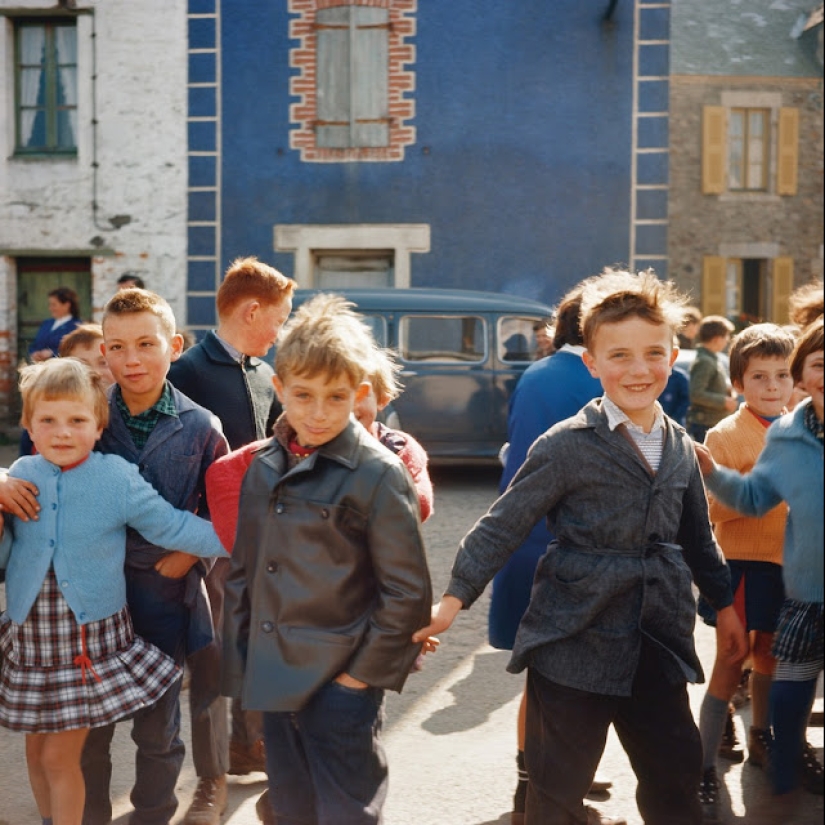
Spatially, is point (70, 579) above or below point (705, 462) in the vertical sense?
below

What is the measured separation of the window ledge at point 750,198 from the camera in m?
23.5

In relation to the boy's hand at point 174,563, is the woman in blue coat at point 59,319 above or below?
above

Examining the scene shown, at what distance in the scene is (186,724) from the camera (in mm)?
4309

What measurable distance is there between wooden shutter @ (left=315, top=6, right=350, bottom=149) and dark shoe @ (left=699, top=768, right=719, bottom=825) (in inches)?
466

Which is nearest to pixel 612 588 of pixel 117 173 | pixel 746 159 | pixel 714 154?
pixel 117 173

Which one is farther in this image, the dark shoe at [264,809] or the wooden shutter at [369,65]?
the wooden shutter at [369,65]

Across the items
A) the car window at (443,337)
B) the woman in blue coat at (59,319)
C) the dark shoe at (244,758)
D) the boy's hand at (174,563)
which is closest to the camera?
the boy's hand at (174,563)

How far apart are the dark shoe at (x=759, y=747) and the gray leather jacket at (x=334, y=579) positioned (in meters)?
1.84

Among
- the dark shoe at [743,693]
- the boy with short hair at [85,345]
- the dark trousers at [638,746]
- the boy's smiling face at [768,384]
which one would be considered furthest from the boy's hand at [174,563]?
the dark shoe at [743,693]

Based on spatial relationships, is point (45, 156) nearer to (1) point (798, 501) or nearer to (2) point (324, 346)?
(2) point (324, 346)

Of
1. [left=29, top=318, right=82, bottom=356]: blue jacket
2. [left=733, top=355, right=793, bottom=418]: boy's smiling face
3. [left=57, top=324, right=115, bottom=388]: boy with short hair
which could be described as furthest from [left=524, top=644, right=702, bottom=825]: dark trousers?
[left=29, top=318, right=82, bottom=356]: blue jacket

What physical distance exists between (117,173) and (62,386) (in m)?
12.3

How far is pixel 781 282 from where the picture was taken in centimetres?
2316

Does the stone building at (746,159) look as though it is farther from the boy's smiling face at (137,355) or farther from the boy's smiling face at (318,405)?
the boy's smiling face at (318,405)
